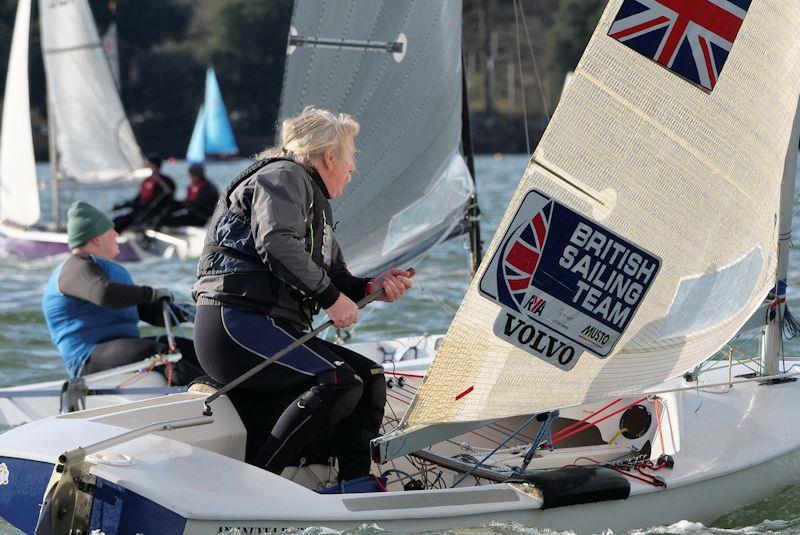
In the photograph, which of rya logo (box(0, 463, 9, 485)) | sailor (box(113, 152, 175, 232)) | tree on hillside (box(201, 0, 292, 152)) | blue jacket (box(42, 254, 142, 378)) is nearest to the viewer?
rya logo (box(0, 463, 9, 485))

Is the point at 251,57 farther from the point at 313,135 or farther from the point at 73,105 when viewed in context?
the point at 313,135

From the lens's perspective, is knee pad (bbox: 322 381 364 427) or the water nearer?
knee pad (bbox: 322 381 364 427)

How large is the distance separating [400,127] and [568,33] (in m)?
41.0

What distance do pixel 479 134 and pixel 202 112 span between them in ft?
49.1

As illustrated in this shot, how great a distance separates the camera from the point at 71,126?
14.7 m

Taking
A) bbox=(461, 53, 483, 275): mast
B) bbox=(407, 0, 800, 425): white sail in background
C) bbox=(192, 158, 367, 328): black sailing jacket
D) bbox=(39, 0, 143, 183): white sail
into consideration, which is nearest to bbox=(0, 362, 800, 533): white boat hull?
bbox=(407, 0, 800, 425): white sail in background

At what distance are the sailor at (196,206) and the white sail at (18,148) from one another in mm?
1427

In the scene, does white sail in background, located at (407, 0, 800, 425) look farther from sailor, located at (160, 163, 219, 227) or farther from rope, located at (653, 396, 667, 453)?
sailor, located at (160, 163, 219, 227)

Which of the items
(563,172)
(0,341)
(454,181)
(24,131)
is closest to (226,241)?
(563,172)

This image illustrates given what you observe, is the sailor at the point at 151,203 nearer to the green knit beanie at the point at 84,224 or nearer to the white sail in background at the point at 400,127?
the white sail in background at the point at 400,127

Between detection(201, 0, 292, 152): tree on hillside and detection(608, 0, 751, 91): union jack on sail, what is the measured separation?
48.2m

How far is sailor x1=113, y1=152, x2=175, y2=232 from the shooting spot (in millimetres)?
12828

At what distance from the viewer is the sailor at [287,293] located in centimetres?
308

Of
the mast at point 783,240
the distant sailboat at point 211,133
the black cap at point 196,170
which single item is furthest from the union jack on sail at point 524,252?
the distant sailboat at point 211,133
